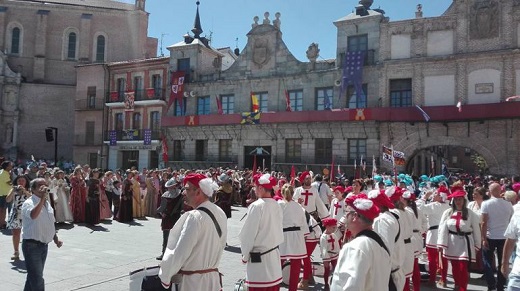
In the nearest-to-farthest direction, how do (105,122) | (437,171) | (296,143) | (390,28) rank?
(390,28) < (296,143) < (105,122) < (437,171)

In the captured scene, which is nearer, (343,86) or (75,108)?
(343,86)

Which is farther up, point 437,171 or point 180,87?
point 180,87

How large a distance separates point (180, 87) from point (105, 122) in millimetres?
9397

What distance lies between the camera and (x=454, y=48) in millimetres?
26062

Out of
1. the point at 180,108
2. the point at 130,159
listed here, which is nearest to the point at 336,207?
the point at 180,108

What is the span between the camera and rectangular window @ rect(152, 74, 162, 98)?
3728 centimetres

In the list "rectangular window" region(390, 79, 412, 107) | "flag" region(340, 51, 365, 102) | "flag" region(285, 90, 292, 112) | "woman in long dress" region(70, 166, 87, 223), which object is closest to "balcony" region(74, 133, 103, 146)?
"flag" region(285, 90, 292, 112)

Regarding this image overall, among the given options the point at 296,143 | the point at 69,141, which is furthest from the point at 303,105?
the point at 69,141

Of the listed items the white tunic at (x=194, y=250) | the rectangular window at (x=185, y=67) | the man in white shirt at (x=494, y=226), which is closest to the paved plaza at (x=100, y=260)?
the man in white shirt at (x=494, y=226)

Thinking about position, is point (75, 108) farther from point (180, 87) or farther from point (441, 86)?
point (441, 86)

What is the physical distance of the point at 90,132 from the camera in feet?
133

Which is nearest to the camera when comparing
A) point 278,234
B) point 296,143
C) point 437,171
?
point 278,234

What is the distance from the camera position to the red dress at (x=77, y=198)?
14546 mm

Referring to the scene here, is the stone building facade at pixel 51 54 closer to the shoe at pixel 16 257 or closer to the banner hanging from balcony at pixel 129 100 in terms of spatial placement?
the banner hanging from balcony at pixel 129 100
